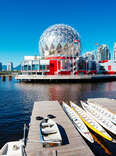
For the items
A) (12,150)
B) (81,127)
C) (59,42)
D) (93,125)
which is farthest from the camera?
(59,42)

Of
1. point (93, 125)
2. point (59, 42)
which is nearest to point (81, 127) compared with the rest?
point (93, 125)

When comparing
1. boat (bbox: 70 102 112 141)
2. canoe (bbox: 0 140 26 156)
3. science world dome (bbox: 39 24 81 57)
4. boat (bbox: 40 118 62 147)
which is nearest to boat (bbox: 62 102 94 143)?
boat (bbox: 70 102 112 141)

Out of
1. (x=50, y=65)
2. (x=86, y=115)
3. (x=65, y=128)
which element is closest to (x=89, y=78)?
(x=50, y=65)

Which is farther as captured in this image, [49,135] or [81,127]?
[81,127]

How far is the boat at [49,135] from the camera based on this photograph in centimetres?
827

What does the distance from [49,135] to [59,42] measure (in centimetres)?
8975

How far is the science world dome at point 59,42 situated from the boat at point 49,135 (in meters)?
81.8

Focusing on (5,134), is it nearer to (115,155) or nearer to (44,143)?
(44,143)

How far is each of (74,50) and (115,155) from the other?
84768 millimetres

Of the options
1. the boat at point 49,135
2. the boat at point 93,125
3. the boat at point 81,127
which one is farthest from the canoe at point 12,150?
the boat at point 93,125

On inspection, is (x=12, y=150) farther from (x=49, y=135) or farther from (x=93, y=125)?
(x=93, y=125)

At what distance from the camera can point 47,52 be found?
93000 millimetres

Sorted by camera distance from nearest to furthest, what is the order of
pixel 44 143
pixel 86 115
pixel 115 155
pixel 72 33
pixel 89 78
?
pixel 44 143 < pixel 115 155 < pixel 86 115 < pixel 89 78 < pixel 72 33

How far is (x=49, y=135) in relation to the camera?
9.25 metres
